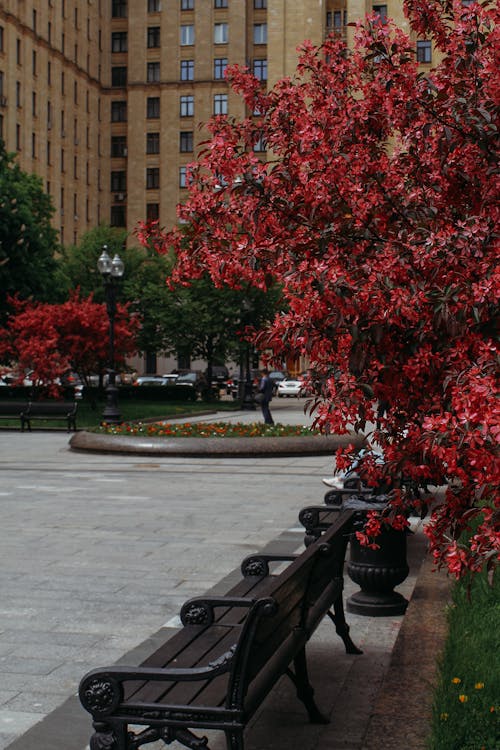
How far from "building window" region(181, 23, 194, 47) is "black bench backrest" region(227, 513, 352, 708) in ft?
274

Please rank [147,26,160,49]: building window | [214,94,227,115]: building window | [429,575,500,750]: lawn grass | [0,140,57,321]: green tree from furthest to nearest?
[147,26,160,49]: building window < [214,94,227,115]: building window < [0,140,57,321]: green tree < [429,575,500,750]: lawn grass

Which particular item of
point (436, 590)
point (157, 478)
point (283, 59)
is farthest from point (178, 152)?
point (436, 590)

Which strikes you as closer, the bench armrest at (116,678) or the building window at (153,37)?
the bench armrest at (116,678)

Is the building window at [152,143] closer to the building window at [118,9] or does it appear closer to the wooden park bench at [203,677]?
the building window at [118,9]

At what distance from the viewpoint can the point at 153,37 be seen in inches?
3376

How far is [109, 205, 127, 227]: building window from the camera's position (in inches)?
3388

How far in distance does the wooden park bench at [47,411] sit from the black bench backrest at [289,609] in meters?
23.1

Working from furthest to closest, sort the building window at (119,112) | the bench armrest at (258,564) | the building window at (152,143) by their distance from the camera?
the building window at (119,112)
the building window at (152,143)
the bench armrest at (258,564)

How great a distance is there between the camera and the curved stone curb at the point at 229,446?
19.6 meters

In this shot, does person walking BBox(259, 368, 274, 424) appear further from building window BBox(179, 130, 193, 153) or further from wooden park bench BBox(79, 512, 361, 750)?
building window BBox(179, 130, 193, 153)

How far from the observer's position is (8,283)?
38281 mm

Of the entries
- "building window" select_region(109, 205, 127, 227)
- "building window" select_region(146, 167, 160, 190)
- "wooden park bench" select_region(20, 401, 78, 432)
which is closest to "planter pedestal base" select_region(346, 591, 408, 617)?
"wooden park bench" select_region(20, 401, 78, 432)

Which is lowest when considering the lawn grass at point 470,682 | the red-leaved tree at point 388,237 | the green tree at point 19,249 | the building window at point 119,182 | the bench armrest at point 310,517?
the lawn grass at point 470,682

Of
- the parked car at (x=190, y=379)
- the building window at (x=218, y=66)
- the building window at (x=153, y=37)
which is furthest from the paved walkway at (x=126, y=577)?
the building window at (x=153, y=37)
